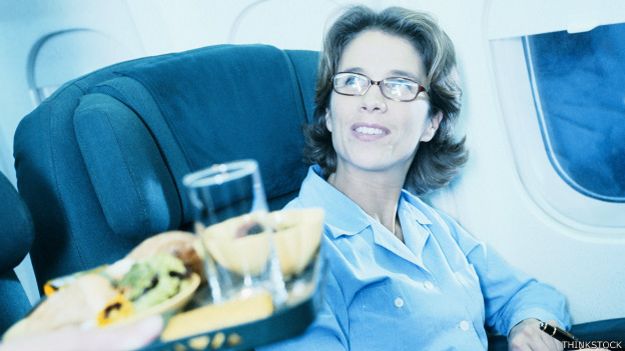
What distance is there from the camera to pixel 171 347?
0.65 meters

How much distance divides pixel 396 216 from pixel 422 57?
47 cm

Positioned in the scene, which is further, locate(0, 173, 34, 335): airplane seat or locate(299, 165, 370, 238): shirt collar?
locate(299, 165, 370, 238): shirt collar

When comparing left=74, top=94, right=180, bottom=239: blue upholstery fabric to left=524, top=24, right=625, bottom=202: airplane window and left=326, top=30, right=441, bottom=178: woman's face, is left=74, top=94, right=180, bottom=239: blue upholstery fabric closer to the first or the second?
left=326, top=30, right=441, bottom=178: woman's face

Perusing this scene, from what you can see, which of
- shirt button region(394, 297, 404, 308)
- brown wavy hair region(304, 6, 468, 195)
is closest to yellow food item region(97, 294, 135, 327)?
shirt button region(394, 297, 404, 308)

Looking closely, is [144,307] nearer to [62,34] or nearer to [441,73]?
[441,73]

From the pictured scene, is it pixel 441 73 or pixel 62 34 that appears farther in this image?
pixel 62 34

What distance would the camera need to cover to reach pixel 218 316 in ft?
2.20

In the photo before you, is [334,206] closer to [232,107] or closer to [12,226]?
[232,107]

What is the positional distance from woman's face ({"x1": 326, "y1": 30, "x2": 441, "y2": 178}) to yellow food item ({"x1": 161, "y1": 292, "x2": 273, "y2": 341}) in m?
0.83

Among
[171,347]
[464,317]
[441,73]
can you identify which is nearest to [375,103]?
[441,73]

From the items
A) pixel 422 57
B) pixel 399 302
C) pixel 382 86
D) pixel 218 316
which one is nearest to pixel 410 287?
pixel 399 302

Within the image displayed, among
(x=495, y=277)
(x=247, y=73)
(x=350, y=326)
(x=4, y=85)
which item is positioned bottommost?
(x=495, y=277)

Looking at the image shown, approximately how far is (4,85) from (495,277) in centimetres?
195

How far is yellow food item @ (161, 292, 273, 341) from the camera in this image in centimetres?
66
